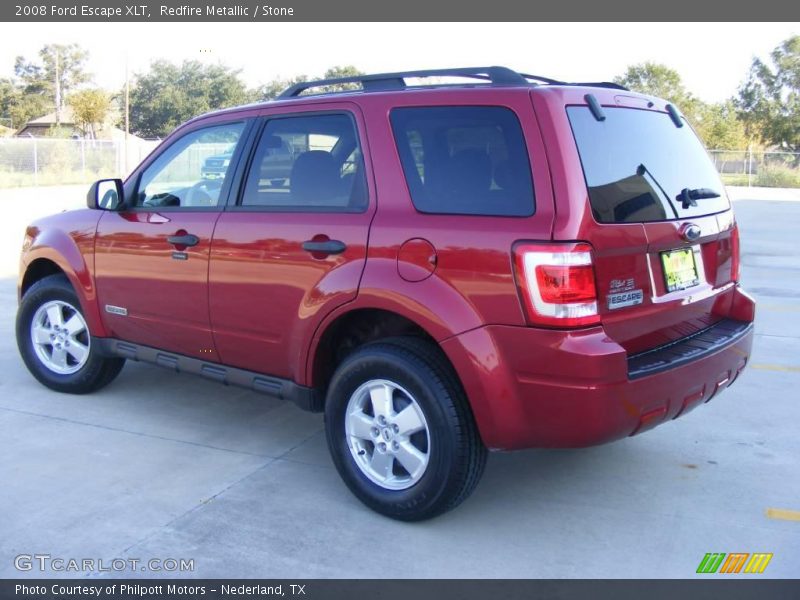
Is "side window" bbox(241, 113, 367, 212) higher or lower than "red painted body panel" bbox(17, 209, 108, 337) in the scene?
higher

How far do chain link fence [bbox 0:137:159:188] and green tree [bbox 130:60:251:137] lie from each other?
26665mm

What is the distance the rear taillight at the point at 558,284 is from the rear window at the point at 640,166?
0.24 metres

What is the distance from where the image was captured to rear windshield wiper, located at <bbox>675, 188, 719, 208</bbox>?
401 centimetres

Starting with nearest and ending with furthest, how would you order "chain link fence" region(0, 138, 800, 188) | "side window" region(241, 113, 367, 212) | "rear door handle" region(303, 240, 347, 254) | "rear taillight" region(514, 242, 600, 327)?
"rear taillight" region(514, 242, 600, 327)
"rear door handle" region(303, 240, 347, 254)
"side window" region(241, 113, 367, 212)
"chain link fence" region(0, 138, 800, 188)

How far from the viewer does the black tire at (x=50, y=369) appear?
18.4 ft

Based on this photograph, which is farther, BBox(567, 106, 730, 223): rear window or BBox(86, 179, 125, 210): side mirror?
BBox(86, 179, 125, 210): side mirror

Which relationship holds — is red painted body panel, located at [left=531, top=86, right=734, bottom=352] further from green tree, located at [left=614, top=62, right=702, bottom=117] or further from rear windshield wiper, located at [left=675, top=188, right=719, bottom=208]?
green tree, located at [left=614, top=62, right=702, bottom=117]

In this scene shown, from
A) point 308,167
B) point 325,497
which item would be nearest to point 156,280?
point 308,167

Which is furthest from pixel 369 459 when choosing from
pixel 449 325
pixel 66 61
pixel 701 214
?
pixel 66 61

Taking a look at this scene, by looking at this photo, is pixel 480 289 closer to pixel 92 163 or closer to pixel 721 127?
pixel 92 163

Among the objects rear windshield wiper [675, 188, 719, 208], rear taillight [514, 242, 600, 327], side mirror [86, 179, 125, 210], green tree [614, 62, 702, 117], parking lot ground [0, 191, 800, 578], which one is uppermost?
green tree [614, 62, 702, 117]

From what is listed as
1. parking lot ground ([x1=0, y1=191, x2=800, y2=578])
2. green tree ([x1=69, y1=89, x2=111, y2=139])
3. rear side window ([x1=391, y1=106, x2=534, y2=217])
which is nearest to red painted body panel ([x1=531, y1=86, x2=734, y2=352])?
rear side window ([x1=391, y1=106, x2=534, y2=217])

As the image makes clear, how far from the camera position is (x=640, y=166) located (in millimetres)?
3830
